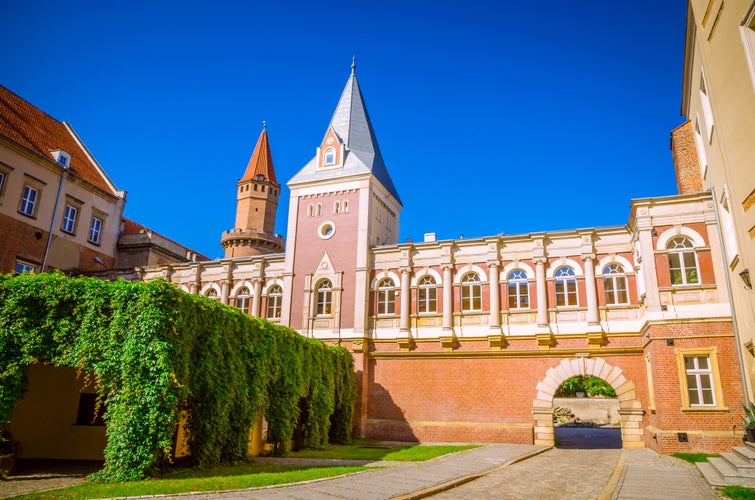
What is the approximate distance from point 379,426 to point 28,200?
24.1 metres

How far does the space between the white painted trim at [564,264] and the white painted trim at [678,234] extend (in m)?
4.03

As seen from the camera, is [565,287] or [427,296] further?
[427,296]


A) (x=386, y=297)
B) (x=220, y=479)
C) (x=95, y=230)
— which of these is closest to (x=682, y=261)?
(x=386, y=297)

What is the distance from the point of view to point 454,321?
2627 centimetres

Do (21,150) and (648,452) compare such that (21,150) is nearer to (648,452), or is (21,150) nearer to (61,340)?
(61,340)

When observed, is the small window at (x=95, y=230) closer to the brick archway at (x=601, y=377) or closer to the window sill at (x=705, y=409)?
the brick archway at (x=601, y=377)

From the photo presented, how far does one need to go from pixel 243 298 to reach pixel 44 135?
17629mm

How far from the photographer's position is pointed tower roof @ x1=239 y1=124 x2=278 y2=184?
45.8 m

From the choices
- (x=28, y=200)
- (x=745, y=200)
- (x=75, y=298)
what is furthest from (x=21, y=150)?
(x=745, y=200)

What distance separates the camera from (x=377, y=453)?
63.8 ft

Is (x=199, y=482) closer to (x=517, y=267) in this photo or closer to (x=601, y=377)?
(x=601, y=377)

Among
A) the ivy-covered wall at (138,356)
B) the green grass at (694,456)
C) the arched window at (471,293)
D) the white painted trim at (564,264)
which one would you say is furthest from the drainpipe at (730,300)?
the ivy-covered wall at (138,356)

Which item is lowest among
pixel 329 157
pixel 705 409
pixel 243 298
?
pixel 705 409

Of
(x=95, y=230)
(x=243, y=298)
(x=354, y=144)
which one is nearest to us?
(x=243, y=298)
